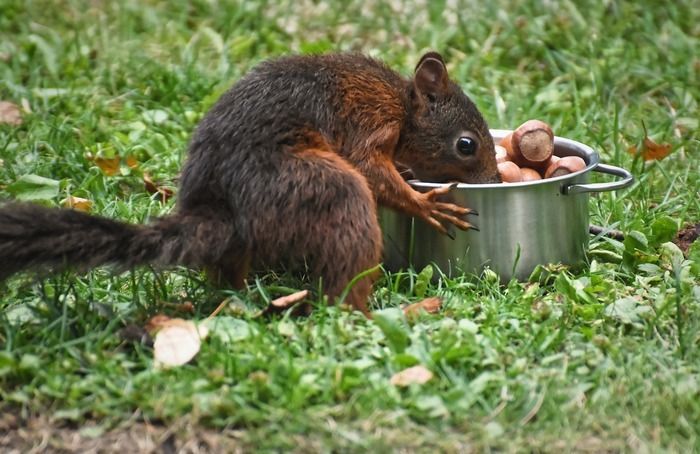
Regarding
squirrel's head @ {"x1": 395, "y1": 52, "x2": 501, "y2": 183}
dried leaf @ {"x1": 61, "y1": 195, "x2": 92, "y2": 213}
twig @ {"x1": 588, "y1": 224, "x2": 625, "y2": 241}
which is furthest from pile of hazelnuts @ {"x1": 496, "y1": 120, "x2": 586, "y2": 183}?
dried leaf @ {"x1": 61, "y1": 195, "x2": 92, "y2": 213}

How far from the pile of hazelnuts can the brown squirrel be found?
496mm

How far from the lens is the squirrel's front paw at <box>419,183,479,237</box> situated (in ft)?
14.2

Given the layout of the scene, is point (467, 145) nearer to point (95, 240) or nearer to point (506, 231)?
point (506, 231)

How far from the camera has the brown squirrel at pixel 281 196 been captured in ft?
12.3

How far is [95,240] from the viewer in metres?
3.73

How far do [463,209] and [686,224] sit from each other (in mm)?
1370

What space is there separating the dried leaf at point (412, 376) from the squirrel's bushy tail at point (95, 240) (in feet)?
2.92

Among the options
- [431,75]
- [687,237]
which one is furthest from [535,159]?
[687,237]

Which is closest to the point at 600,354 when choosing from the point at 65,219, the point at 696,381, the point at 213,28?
the point at 696,381

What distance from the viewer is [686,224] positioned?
5098mm

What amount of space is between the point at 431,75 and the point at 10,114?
2692 mm

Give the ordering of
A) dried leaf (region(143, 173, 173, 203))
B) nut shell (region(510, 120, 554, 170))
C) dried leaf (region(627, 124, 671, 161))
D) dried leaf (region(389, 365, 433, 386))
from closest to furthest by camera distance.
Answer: dried leaf (region(389, 365, 433, 386)) < nut shell (region(510, 120, 554, 170)) < dried leaf (region(143, 173, 173, 203)) < dried leaf (region(627, 124, 671, 161))

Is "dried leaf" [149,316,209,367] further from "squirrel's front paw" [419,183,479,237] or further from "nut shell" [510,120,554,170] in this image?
"nut shell" [510,120,554,170]

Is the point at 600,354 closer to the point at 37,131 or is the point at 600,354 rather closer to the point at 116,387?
the point at 116,387
